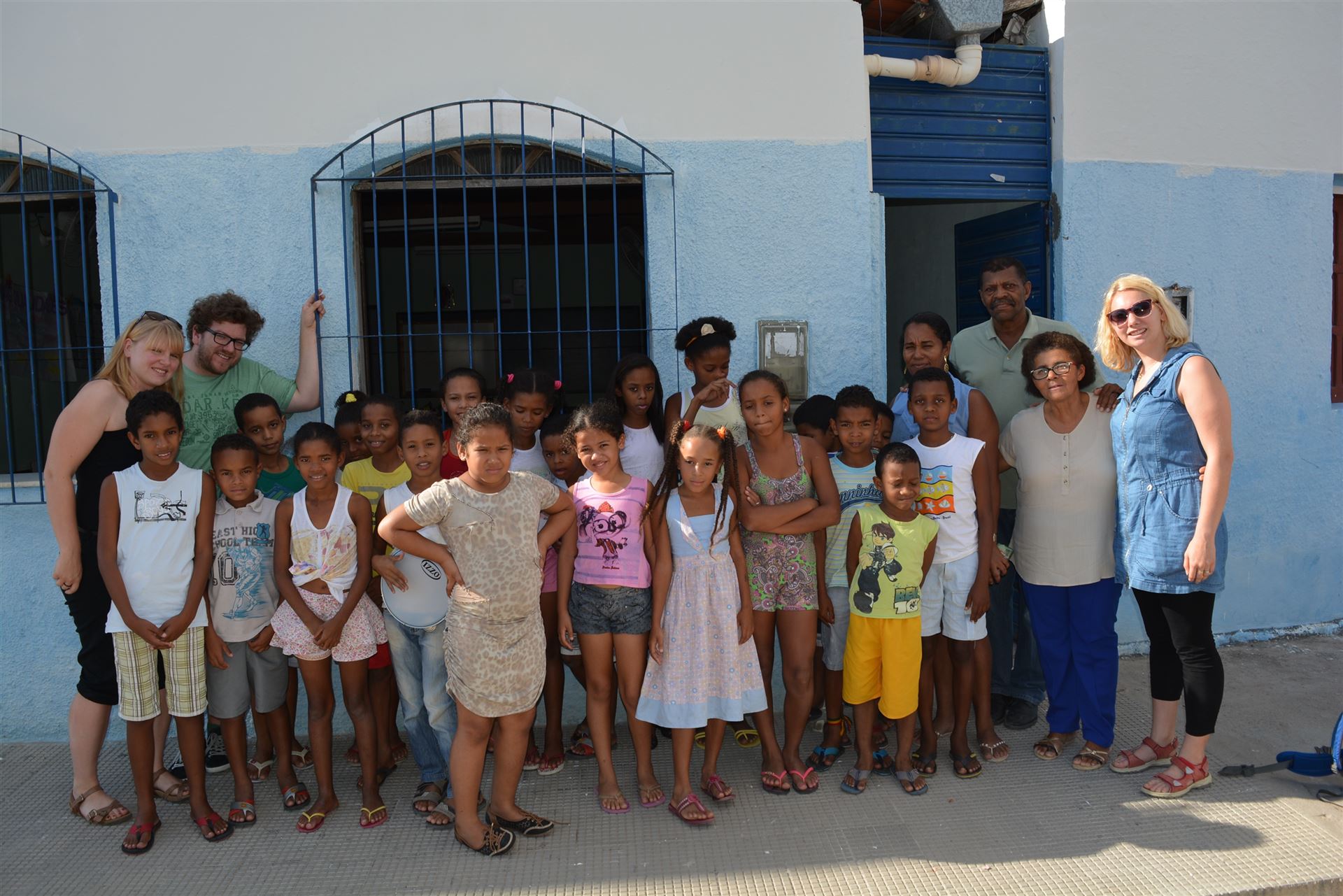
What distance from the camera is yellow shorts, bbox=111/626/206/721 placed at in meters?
3.09

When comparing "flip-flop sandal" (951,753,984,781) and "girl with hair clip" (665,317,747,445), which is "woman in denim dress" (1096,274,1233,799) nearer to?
"flip-flop sandal" (951,753,984,781)

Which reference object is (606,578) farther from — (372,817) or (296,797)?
(296,797)

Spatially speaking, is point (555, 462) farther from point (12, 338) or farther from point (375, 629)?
point (12, 338)

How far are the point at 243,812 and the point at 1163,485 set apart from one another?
328 cm

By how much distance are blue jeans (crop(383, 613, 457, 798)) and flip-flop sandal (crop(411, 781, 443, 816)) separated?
0.06 meters

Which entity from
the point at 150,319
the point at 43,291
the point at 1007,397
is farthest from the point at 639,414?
the point at 43,291

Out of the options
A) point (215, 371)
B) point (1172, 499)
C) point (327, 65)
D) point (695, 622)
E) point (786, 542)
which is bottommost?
point (695, 622)

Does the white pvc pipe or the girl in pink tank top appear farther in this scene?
the white pvc pipe

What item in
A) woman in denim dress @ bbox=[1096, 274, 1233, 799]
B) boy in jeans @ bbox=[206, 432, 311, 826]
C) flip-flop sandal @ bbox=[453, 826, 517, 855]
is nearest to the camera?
flip-flop sandal @ bbox=[453, 826, 517, 855]

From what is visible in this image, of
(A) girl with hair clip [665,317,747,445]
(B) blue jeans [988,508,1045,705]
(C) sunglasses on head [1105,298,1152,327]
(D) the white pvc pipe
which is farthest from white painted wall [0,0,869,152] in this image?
(B) blue jeans [988,508,1045,705]

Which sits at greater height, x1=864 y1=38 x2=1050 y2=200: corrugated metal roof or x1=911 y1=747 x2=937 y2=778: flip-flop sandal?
x1=864 y1=38 x2=1050 y2=200: corrugated metal roof

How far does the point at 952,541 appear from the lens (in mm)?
3389

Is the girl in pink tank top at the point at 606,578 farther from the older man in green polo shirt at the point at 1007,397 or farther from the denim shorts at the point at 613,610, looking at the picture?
the older man in green polo shirt at the point at 1007,397

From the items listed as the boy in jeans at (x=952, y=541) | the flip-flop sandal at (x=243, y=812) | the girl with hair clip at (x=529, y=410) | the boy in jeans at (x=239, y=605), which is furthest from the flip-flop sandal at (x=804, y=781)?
the flip-flop sandal at (x=243, y=812)
